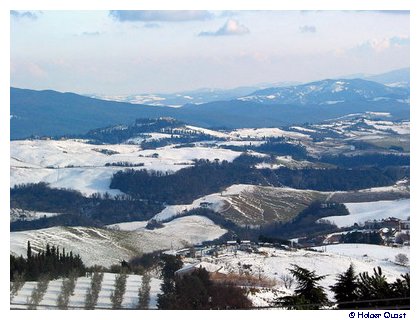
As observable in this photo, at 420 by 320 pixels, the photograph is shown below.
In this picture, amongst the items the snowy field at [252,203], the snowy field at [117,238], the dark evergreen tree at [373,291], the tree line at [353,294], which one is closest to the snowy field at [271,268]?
the tree line at [353,294]

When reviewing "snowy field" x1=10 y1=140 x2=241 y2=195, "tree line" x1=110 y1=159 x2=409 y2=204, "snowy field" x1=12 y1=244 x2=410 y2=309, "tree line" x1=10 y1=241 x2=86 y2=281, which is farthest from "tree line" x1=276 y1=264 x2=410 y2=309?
"snowy field" x1=10 y1=140 x2=241 y2=195

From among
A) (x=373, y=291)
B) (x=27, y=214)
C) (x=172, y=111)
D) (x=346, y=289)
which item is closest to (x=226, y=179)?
(x=27, y=214)

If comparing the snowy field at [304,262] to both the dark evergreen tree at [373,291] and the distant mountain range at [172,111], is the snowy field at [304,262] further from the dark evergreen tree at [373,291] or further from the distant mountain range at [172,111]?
the distant mountain range at [172,111]

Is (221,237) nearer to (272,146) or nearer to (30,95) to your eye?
(272,146)

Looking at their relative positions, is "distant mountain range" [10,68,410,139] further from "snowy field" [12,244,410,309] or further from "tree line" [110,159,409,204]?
"snowy field" [12,244,410,309]
